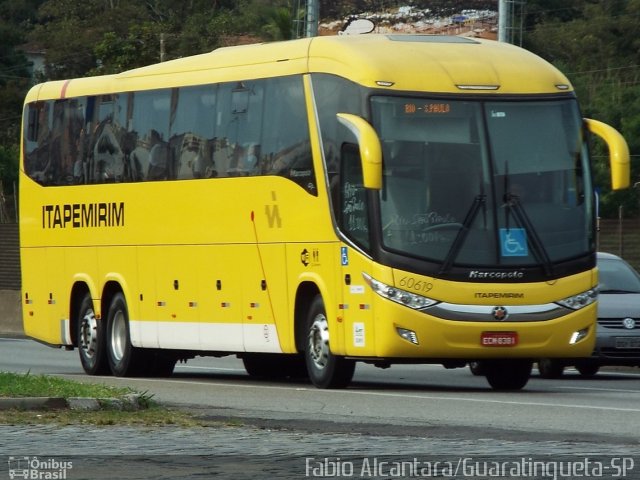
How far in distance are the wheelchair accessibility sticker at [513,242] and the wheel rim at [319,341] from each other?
2070mm

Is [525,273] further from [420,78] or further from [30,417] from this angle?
[30,417]

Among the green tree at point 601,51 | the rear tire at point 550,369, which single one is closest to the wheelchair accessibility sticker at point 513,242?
the rear tire at point 550,369

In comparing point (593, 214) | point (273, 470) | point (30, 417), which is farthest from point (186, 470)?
point (593, 214)

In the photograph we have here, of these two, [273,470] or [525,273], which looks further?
[525,273]

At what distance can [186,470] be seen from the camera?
35.2ft

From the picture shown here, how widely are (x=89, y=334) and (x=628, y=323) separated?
7065 mm

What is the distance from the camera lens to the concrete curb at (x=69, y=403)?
1491 centimetres

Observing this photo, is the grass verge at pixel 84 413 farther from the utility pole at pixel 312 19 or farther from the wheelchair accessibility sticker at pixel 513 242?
the utility pole at pixel 312 19

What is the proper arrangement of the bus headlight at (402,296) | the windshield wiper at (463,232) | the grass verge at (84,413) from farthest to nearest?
the windshield wiper at (463,232)
the bus headlight at (402,296)
the grass verge at (84,413)

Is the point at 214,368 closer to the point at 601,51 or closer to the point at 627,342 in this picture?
the point at 627,342

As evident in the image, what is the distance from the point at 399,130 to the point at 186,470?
8.37 meters

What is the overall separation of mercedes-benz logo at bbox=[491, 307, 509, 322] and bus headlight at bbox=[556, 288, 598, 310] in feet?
2.10

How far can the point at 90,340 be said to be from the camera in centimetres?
2394

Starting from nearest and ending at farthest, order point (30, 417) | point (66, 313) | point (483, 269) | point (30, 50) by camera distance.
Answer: point (30, 417) → point (483, 269) → point (66, 313) → point (30, 50)
